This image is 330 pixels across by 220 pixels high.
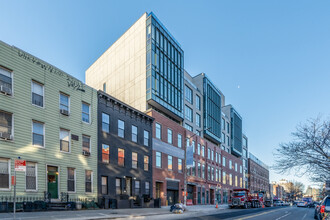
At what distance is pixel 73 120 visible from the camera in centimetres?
2275

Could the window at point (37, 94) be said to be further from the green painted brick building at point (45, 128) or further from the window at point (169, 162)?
the window at point (169, 162)

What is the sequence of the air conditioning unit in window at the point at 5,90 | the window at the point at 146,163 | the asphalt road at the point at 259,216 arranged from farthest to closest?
the window at the point at 146,163 → the asphalt road at the point at 259,216 → the air conditioning unit in window at the point at 5,90

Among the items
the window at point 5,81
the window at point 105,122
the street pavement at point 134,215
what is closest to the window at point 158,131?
the window at point 105,122

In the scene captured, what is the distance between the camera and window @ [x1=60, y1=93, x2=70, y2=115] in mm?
21859

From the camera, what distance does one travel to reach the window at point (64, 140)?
21.4m

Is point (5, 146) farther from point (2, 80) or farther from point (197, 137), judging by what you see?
point (197, 137)

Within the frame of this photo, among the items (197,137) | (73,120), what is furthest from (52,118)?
(197,137)

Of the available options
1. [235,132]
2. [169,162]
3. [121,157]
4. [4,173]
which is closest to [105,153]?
[121,157]

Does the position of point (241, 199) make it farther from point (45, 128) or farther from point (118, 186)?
point (45, 128)

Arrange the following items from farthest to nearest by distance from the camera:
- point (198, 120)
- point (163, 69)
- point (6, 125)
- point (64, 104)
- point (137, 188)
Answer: point (198, 120)
point (163, 69)
point (137, 188)
point (64, 104)
point (6, 125)

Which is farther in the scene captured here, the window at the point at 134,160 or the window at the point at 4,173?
the window at the point at 134,160

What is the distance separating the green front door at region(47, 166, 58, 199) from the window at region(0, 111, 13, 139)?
3.99 meters

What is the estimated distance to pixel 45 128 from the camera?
20.0 metres

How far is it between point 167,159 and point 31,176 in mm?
21692
